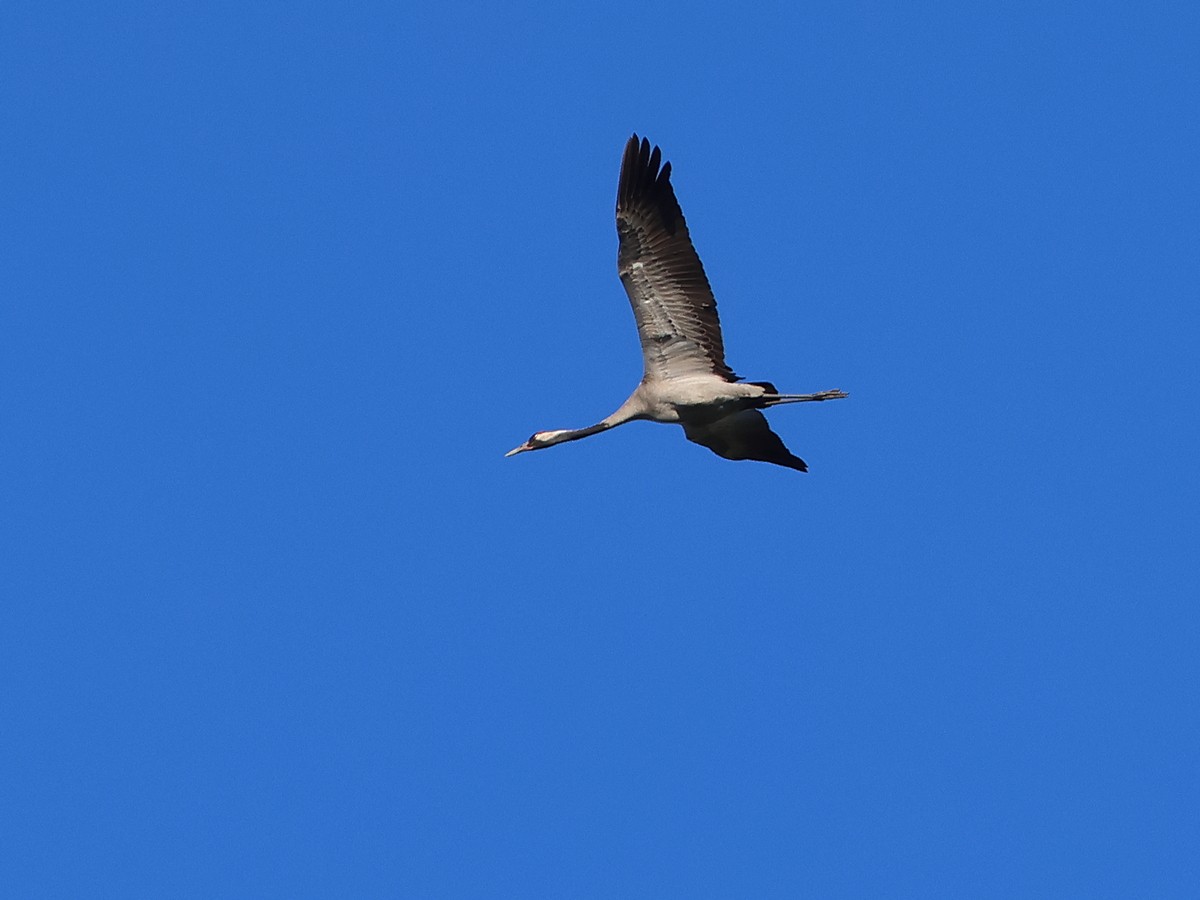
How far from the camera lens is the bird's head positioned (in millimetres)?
29969

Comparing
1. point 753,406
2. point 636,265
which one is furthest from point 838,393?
point 636,265

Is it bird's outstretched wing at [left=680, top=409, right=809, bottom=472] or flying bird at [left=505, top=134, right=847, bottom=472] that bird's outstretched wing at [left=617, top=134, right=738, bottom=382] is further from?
bird's outstretched wing at [left=680, top=409, right=809, bottom=472]

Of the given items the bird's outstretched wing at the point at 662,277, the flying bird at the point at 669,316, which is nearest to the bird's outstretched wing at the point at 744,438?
the flying bird at the point at 669,316

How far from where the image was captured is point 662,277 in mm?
27922

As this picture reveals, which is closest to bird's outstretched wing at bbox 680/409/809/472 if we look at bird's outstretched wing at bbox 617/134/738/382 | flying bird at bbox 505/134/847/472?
flying bird at bbox 505/134/847/472

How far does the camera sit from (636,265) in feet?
91.4

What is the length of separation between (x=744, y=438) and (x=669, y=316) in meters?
2.84

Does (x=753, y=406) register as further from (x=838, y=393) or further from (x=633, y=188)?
(x=633, y=188)

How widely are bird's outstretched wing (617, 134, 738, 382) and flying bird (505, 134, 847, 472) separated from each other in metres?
0.01

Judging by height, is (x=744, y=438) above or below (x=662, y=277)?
below

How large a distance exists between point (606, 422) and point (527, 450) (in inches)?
60.3

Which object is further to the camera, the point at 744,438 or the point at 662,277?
the point at 744,438

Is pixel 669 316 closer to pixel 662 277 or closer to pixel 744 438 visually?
pixel 662 277

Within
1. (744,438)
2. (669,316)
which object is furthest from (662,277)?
(744,438)
